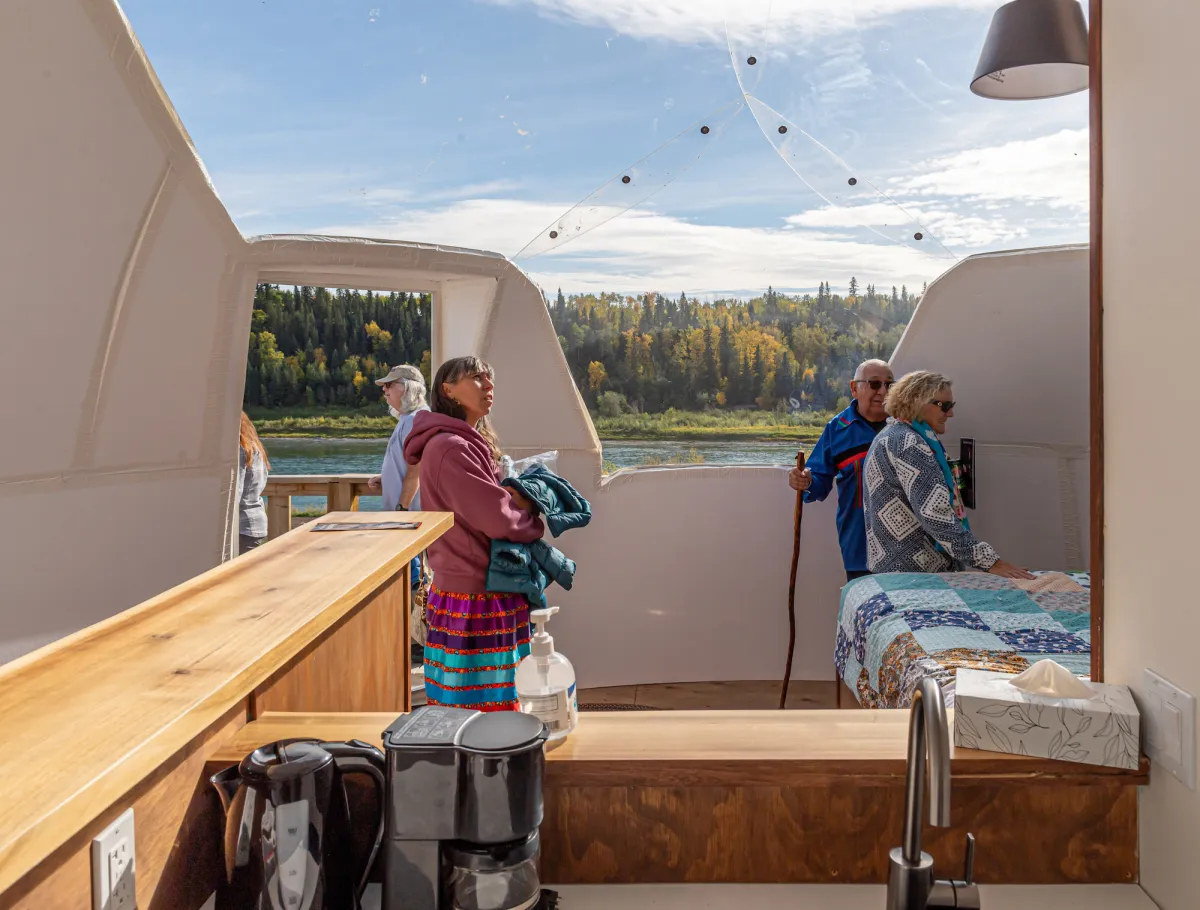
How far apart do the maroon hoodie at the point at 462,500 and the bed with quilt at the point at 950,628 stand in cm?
99

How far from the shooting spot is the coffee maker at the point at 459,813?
88cm

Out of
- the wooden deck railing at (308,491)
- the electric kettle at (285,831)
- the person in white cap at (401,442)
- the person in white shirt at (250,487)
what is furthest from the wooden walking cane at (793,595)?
the electric kettle at (285,831)

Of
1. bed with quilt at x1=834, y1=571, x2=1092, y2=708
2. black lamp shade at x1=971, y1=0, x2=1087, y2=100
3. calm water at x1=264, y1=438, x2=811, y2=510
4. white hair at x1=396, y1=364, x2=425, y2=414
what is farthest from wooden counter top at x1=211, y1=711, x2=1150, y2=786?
calm water at x1=264, y1=438, x2=811, y2=510

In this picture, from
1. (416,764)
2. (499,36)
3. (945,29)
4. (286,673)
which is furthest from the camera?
(499,36)

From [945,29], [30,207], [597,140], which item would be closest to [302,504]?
[30,207]

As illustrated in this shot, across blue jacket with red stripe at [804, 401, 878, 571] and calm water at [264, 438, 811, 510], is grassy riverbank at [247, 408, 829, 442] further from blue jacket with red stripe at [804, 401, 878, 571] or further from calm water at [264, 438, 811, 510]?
blue jacket with red stripe at [804, 401, 878, 571]

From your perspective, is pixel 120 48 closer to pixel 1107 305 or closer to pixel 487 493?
pixel 487 493

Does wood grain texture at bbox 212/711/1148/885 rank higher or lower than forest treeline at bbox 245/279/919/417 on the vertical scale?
lower

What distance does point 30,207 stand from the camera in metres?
2.54

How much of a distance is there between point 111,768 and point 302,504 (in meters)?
4.28

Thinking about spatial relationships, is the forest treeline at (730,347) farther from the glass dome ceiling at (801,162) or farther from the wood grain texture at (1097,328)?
the wood grain texture at (1097,328)

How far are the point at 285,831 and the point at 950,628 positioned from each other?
71.4 inches

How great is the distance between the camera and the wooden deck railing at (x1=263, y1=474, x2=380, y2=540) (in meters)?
4.58

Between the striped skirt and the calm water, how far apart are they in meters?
1.89
